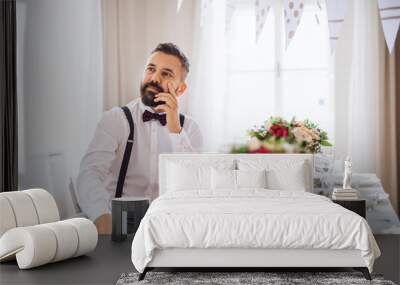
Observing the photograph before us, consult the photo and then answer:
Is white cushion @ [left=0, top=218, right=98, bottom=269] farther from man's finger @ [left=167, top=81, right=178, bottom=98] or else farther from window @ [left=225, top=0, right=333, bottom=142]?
window @ [left=225, top=0, right=333, bottom=142]

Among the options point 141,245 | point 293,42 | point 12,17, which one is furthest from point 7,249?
point 293,42

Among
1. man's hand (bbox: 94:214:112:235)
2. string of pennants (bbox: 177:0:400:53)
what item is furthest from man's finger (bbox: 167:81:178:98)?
man's hand (bbox: 94:214:112:235)

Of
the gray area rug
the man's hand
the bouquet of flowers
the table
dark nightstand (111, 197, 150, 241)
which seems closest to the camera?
A: the gray area rug

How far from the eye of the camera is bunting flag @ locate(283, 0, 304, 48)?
6.10m

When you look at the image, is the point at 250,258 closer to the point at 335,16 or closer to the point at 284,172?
the point at 284,172

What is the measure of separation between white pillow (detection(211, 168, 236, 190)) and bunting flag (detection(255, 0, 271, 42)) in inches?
61.4

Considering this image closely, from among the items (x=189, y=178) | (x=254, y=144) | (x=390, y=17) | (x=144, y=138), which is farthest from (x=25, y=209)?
(x=390, y=17)

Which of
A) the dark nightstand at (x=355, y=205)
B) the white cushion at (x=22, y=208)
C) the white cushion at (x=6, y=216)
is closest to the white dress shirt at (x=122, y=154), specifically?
the white cushion at (x=22, y=208)

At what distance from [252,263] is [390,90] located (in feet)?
9.37

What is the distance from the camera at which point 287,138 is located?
20.1ft

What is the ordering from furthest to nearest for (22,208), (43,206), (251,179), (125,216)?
1. (125,216)
2. (251,179)
3. (43,206)
4. (22,208)

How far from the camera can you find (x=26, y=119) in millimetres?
6371

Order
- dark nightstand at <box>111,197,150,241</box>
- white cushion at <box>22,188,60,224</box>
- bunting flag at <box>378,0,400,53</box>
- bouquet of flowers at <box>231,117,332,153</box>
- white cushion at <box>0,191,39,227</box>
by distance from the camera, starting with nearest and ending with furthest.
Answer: white cushion at <box>0,191,39,227</box> < white cushion at <box>22,188,60,224</box> < dark nightstand at <box>111,197,150,241</box> < bunting flag at <box>378,0,400,53</box> < bouquet of flowers at <box>231,117,332,153</box>

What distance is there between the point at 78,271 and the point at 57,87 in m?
2.56
